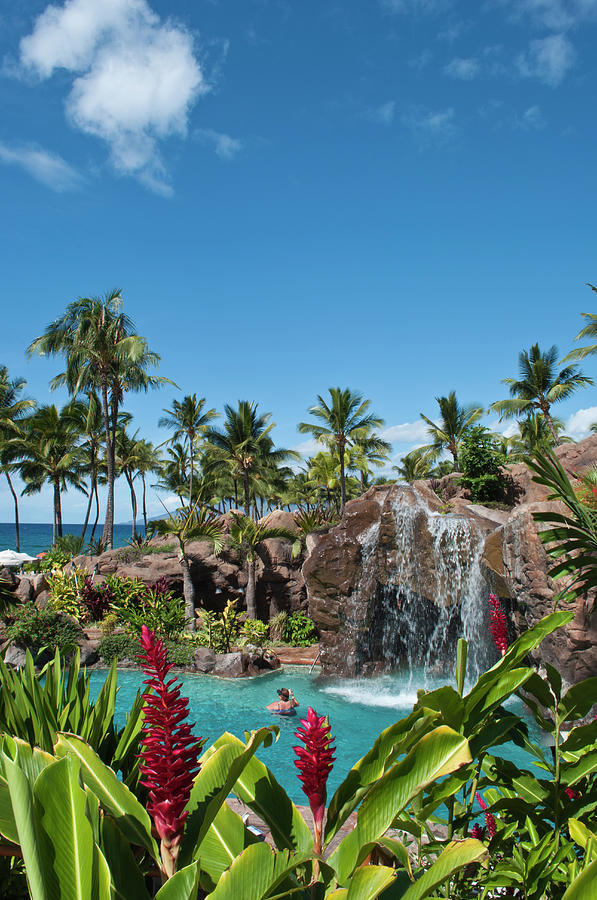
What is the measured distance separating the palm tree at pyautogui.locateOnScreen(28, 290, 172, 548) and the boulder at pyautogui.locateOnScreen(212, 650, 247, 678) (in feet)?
44.4

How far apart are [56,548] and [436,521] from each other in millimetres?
19163

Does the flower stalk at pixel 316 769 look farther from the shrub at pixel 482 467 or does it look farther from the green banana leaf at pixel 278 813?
the shrub at pixel 482 467

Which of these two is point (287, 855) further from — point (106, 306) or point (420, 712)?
point (106, 306)

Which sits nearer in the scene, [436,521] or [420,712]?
[420,712]

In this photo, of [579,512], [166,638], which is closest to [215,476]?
[166,638]

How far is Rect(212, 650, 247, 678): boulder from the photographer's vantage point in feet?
49.3

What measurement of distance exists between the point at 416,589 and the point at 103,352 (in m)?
19.6

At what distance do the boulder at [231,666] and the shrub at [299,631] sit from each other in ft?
12.0

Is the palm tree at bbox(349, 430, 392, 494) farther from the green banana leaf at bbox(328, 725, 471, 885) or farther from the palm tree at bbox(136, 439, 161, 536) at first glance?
the green banana leaf at bbox(328, 725, 471, 885)

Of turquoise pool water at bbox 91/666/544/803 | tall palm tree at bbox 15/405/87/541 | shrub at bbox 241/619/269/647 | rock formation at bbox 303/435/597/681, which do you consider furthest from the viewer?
tall palm tree at bbox 15/405/87/541

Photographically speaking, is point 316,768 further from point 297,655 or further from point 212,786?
point 297,655

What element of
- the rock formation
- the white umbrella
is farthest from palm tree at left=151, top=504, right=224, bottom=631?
the white umbrella

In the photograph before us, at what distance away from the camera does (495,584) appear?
12977mm

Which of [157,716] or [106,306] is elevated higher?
[106,306]
